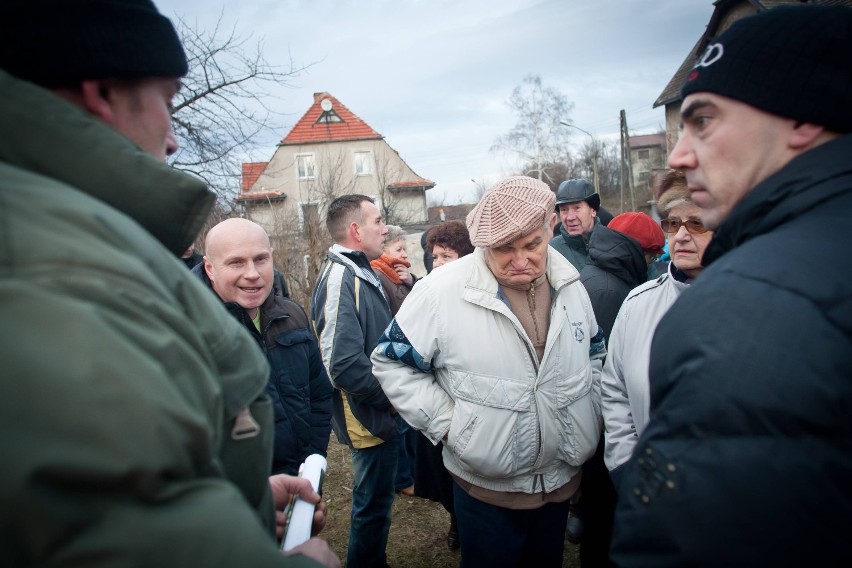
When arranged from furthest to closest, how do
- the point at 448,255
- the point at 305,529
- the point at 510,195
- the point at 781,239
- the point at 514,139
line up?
the point at 514,139
the point at 448,255
the point at 510,195
the point at 305,529
the point at 781,239

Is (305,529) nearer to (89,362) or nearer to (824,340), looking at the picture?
(89,362)

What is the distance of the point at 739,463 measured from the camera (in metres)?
0.93

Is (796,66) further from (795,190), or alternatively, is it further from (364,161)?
(364,161)

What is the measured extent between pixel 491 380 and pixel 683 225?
121 centimetres

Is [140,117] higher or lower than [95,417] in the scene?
higher

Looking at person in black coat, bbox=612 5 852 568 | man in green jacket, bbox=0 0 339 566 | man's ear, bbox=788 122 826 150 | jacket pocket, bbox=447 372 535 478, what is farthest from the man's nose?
jacket pocket, bbox=447 372 535 478

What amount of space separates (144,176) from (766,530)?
4.21 feet

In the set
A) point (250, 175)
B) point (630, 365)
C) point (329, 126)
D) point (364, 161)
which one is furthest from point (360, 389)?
point (364, 161)

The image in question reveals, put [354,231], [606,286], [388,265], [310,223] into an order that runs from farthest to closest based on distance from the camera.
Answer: [310,223] → [388,265] → [354,231] → [606,286]

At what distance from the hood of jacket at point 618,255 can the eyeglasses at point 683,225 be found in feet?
2.09

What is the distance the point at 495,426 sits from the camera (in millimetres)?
2277

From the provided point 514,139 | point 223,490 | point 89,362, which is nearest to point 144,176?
point 89,362

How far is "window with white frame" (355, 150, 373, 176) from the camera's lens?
30.5 meters

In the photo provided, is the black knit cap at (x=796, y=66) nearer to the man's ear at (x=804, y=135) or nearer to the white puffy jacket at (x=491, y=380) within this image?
the man's ear at (x=804, y=135)
